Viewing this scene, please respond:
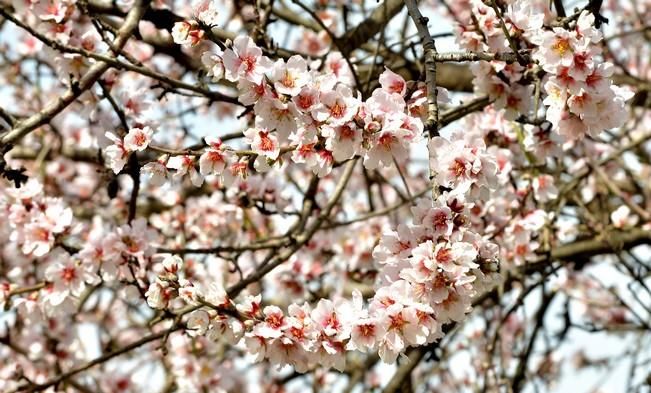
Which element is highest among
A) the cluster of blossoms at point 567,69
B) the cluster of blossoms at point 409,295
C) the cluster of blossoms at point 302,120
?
the cluster of blossoms at point 567,69

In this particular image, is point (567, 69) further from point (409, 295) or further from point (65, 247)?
point (65, 247)

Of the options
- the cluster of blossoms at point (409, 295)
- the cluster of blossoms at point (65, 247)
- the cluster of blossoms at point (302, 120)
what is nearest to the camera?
the cluster of blossoms at point (409, 295)

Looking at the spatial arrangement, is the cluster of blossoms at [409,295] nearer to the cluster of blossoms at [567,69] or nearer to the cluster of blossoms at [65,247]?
the cluster of blossoms at [567,69]

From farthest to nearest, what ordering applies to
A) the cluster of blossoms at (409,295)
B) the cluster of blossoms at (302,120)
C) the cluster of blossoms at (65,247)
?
the cluster of blossoms at (65,247) < the cluster of blossoms at (302,120) < the cluster of blossoms at (409,295)

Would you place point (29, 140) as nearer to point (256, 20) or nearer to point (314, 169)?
point (256, 20)

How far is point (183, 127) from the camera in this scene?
3979 mm

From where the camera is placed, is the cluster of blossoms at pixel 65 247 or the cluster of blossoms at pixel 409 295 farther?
the cluster of blossoms at pixel 65 247

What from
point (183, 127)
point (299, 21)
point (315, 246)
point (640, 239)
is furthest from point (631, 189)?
point (183, 127)

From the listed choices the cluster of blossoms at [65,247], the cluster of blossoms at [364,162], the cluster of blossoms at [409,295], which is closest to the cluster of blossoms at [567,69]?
the cluster of blossoms at [364,162]

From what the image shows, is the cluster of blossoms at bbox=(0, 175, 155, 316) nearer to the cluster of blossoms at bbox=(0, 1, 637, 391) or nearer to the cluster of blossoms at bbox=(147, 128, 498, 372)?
the cluster of blossoms at bbox=(0, 1, 637, 391)

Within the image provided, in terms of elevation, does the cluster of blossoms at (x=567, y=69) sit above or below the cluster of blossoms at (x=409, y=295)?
above

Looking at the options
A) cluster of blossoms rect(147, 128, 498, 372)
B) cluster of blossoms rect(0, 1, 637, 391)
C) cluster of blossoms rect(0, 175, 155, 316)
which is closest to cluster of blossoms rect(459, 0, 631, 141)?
cluster of blossoms rect(0, 1, 637, 391)

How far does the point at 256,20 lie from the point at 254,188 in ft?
2.65

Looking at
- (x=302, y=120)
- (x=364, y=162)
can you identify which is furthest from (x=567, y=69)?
(x=302, y=120)
